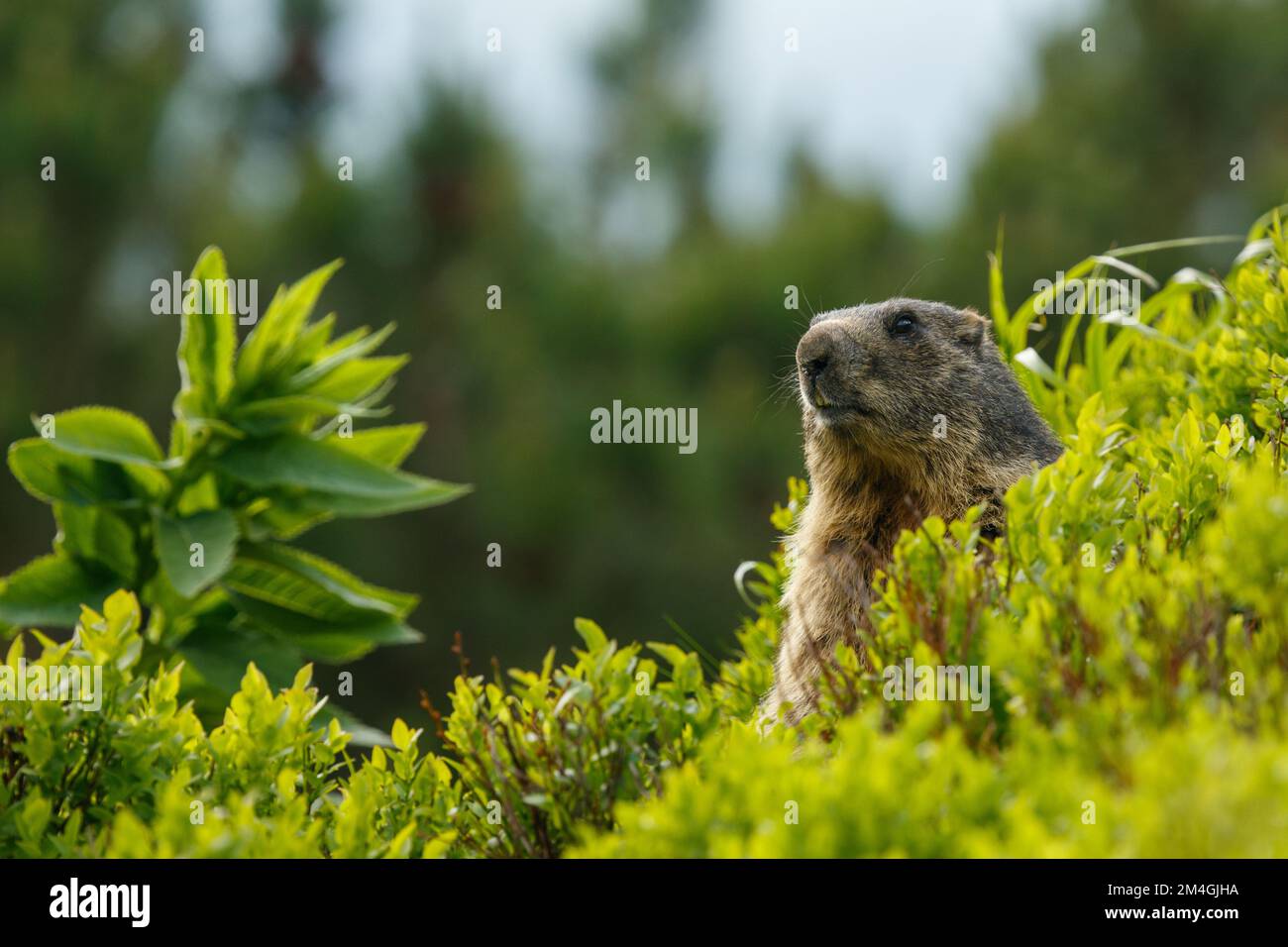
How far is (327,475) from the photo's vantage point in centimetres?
521

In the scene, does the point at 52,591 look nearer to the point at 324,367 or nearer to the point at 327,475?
the point at 327,475

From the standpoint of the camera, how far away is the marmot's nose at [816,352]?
4.92 m

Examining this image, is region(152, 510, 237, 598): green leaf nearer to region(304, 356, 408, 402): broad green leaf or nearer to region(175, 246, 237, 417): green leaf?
region(175, 246, 237, 417): green leaf

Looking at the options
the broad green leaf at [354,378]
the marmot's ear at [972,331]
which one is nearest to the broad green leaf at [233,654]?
the broad green leaf at [354,378]

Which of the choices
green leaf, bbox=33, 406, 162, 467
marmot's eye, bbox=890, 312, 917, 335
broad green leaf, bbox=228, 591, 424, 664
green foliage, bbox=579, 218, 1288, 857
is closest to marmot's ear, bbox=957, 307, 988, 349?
marmot's eye, bbox=890, 312, 917, 335

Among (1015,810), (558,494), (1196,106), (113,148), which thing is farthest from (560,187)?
(1015,810)

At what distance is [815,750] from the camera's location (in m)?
2.53

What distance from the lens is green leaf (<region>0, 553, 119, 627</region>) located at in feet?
16.5

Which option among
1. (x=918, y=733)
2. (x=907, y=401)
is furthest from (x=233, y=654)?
(x=918, y=733)

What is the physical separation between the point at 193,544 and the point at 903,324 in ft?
9.35

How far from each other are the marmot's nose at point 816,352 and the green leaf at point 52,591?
287cm

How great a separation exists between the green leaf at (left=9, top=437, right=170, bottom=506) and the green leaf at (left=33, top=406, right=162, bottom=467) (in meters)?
0.06

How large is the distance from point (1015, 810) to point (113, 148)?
56.2 feet
